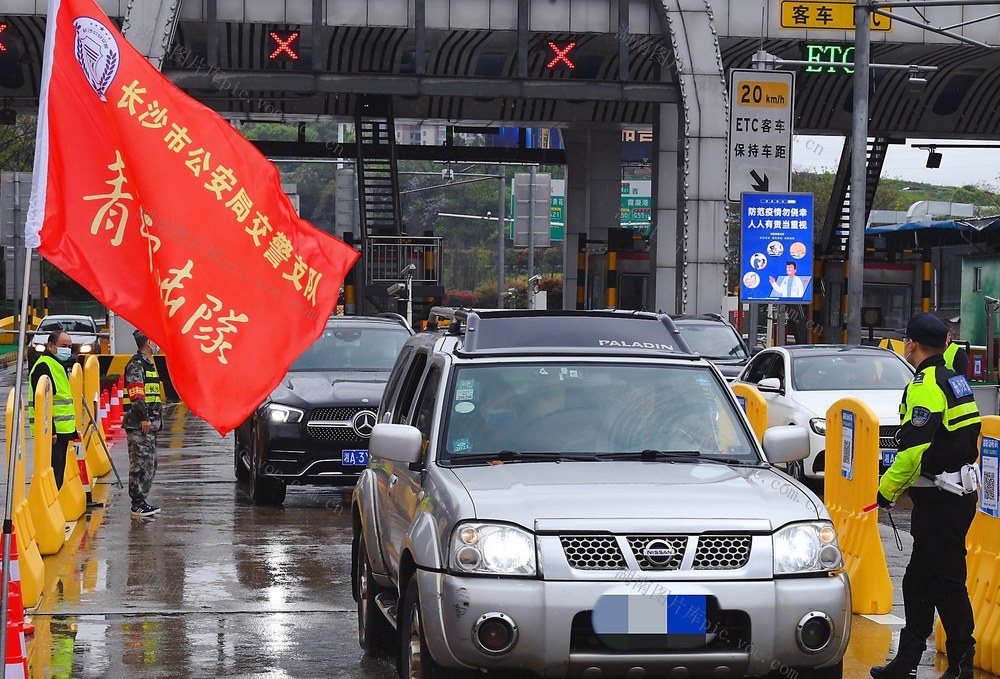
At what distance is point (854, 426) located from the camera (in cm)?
1002

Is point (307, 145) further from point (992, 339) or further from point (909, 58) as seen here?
point (992, 339)

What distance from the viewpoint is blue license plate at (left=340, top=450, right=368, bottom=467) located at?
49.0 ft

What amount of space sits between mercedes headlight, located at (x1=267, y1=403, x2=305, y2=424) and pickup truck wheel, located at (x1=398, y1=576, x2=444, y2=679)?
8359 mm

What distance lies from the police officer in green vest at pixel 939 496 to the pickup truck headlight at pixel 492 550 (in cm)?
246

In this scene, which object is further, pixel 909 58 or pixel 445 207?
pixel 445 207

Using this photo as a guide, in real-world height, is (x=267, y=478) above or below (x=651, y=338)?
below

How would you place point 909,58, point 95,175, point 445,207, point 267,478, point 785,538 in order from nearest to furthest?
point 785,538 → point 95,175 → point 267,478 → point 909,58 → point 445,207

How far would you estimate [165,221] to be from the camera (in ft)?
24.3

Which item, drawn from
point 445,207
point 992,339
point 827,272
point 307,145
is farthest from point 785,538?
point 445,207

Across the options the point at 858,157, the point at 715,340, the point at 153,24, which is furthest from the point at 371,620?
the point at 153,24

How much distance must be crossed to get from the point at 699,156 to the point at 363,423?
1998 centimetres

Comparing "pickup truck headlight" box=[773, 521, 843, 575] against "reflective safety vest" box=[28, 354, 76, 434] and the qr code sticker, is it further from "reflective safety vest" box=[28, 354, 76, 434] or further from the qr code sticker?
"reflective safety vest" box=[28, 354, 76, 434]

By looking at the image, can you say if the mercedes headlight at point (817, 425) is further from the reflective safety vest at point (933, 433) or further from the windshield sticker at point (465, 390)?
the windshield sticker at point (465, 390)

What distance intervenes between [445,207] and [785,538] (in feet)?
427
